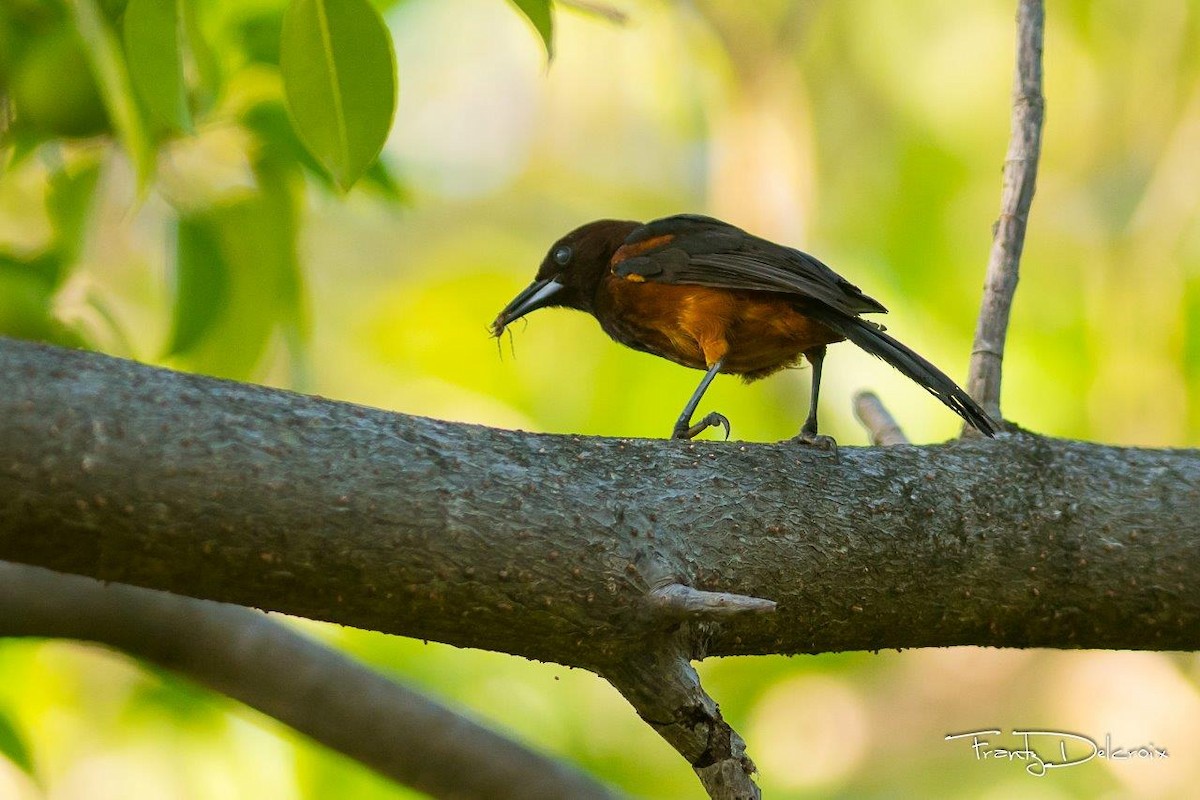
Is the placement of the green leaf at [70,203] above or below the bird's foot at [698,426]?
below

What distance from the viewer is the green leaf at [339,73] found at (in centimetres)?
175

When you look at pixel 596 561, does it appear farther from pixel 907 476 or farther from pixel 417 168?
pixel 417 168

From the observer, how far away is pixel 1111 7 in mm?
5891

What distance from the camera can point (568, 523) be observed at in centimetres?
187

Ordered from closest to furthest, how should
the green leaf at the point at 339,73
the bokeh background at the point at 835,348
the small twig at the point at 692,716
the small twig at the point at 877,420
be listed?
the green leaf at the point at 339,73, the small twig at the point at 692,716, the small twig at the point at 877,420, the bokeh background at the point at 835,348

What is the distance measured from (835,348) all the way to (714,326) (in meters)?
1.82

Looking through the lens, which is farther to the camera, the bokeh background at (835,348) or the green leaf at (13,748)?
the bokeh background at (835,348)

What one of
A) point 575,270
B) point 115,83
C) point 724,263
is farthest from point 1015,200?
point 115,83

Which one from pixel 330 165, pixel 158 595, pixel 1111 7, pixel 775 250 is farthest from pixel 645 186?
pixel 330 165

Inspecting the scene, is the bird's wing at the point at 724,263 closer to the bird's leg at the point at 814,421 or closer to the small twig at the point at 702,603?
the bird's leg at the point at 814,421

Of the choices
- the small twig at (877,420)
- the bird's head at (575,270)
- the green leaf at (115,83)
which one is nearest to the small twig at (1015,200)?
A: the small twig at (877,420)

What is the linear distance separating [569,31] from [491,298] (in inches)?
56.5

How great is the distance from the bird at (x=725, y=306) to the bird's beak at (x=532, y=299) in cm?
14

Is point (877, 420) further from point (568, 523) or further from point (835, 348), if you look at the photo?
point (835, 348)
